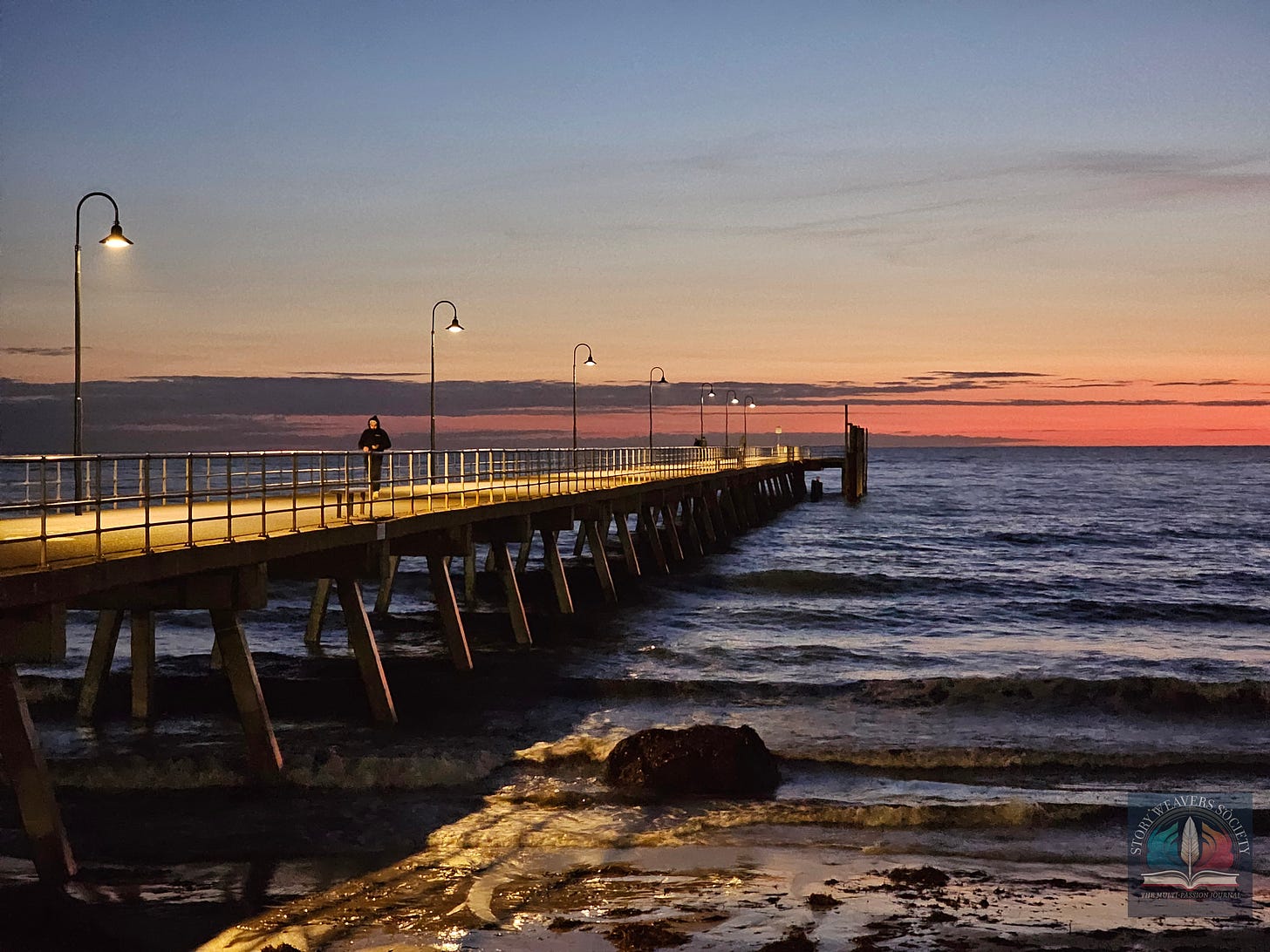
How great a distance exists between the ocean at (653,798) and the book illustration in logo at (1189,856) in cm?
39

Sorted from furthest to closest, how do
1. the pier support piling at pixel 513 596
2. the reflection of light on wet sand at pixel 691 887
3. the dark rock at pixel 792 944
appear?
the pier support piling at pixel 513 596, the reflection of light on wet sand at pixel 691 887, the dark rock at pixel 792 944

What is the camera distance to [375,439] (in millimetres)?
24547

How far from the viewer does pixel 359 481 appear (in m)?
18.1

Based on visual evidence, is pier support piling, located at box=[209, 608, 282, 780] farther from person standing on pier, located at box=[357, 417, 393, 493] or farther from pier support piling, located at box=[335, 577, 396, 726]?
person standing on pier, located at box=[357, 417, 393, 493]

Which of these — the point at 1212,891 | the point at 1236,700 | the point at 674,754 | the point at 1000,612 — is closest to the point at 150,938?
the point at 674,754

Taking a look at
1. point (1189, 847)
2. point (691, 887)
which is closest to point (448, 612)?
point (691, 887)

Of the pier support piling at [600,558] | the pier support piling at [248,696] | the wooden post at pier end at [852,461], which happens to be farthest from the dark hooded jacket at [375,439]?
the wooden post at pier end at [852,461]

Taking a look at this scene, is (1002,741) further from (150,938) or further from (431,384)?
(431,384)

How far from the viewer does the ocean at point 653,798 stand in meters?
9.89

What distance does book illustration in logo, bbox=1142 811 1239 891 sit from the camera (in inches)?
439

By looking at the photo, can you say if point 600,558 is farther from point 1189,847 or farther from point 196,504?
point 1189,847

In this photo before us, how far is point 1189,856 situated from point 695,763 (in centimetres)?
510

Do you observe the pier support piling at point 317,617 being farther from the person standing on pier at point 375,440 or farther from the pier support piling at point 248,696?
the pier support piling at point 248,696

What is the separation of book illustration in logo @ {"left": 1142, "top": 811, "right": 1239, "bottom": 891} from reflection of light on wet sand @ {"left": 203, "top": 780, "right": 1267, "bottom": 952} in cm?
41
